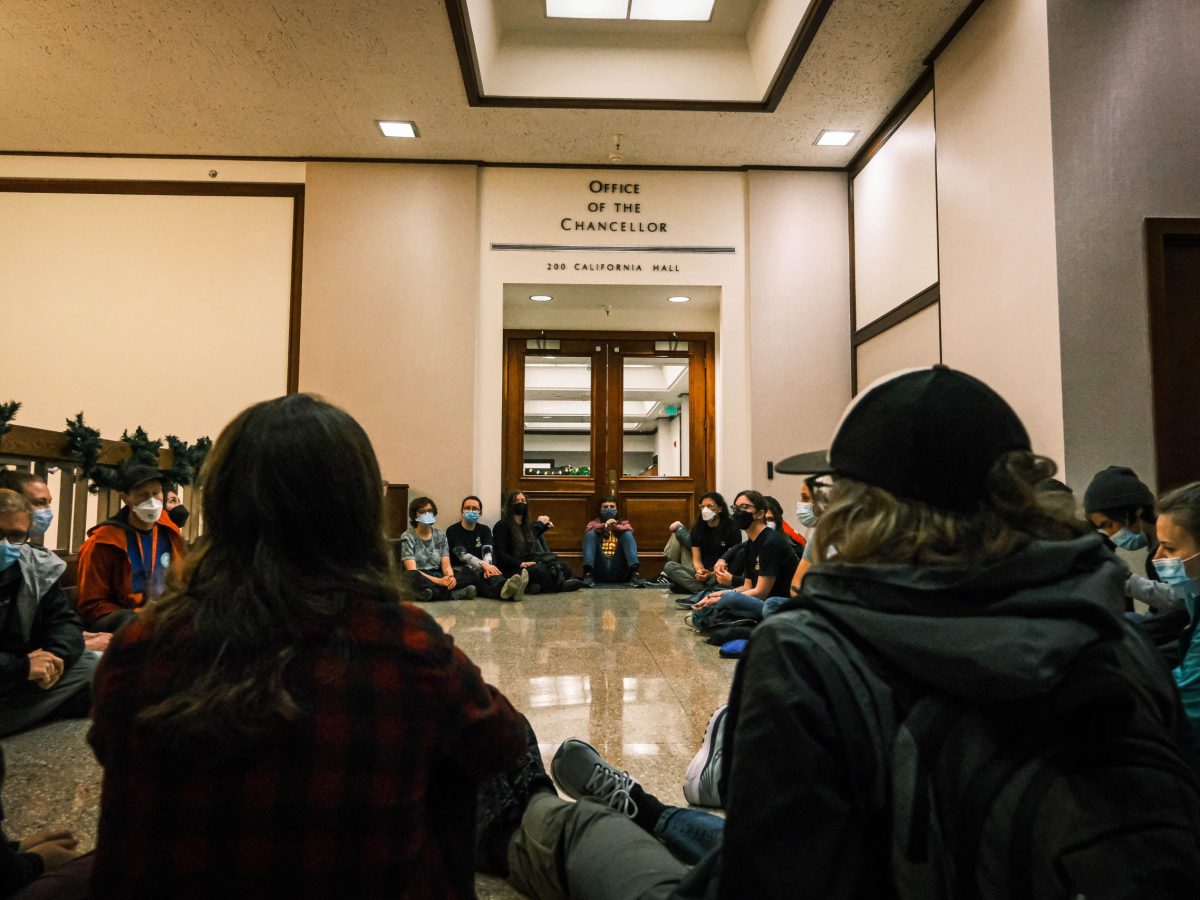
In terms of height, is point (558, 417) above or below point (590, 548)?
above

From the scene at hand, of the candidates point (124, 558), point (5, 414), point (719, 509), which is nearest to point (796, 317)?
point (719, 509)

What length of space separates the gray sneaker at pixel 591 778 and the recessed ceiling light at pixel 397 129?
601 cm

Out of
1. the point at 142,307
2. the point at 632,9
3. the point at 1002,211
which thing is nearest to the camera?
the point at 1002,211

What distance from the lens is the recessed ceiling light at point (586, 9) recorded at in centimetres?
581

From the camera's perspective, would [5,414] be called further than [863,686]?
Yes

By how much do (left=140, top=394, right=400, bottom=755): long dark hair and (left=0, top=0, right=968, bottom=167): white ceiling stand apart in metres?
5.01

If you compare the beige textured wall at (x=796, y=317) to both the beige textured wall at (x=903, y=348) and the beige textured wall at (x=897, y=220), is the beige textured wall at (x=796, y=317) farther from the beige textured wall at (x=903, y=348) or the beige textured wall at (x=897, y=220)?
the beige textured wall at (x=903, y=348)

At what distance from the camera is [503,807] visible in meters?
1.53

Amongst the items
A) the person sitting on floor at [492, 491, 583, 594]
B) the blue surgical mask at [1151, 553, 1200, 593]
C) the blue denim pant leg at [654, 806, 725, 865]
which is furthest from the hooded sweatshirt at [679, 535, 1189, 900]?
the person sitting on floor at [492, 491, 583, 594]

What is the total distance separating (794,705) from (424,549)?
5887 mm

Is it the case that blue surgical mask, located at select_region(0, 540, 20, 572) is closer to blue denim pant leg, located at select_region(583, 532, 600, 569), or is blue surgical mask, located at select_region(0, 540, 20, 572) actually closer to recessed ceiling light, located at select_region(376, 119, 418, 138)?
recessed ceiling light, located at select_region(376, 119, 418, 138)

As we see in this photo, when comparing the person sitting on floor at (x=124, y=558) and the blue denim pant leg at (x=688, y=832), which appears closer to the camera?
the blue denim pant leg at (x=688, y=832)

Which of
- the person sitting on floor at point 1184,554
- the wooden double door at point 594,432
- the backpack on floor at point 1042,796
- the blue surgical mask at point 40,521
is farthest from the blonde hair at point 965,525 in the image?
the wooden double door at point 594,432

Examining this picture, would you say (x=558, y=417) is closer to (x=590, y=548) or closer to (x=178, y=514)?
(x=590, y=548)
